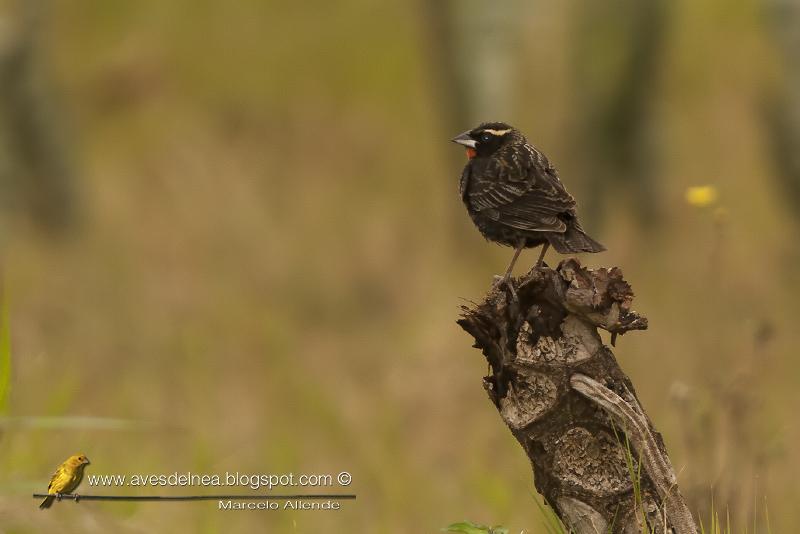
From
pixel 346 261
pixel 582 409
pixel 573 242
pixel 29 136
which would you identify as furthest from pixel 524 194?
pixel 29 136

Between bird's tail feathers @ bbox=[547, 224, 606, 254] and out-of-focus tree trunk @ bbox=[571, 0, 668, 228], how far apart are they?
9082mm

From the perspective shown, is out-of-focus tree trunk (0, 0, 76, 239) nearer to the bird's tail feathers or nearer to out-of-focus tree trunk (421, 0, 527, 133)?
out-of-focus tree trunk (421, 0, 527, 133)

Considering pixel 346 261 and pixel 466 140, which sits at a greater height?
pixel 466 140

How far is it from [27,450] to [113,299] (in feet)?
25.8

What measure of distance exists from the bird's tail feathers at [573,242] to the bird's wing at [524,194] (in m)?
0.04

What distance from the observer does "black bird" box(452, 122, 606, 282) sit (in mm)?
3979

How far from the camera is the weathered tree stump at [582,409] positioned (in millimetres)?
3482

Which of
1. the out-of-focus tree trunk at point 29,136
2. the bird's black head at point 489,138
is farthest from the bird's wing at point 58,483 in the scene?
the out-of-focus tree trunk at point 29,136

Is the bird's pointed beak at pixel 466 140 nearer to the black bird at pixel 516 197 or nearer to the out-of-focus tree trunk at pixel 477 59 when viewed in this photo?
the black bird at pixel 516 197

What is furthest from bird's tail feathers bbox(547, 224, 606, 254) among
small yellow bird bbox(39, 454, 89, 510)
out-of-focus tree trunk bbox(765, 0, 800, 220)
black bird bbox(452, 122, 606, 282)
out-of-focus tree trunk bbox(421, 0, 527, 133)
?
out-of-focus tree trunk bbox(421, 0, 527, 133)

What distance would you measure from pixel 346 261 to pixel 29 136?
4.56 m

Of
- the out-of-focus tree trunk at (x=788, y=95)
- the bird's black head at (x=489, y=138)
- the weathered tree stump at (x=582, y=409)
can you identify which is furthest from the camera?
the out-of-focus tree trunk at (x=788, y=95)

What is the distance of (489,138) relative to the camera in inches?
176

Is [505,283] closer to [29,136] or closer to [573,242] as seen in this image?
[573,242]
